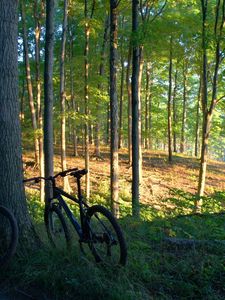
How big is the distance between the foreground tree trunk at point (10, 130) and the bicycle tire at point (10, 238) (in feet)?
0.62

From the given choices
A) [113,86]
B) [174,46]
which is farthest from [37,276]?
[174,46]

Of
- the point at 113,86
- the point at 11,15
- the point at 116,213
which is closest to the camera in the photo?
the point at 11,15

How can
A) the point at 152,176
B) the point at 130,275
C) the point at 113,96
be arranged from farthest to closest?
1. the point at 152,176
2. the point at 113,96
3. the point at 130,275

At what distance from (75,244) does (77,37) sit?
19.1 metres

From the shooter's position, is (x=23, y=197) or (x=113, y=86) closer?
(x=23, y=197)

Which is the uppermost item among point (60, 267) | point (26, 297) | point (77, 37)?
point (77, 37)

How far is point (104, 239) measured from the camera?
163 inches

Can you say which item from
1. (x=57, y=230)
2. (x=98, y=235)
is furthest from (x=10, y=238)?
(x=98, y=235)

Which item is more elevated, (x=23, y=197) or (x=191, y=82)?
(x=191, y=82)

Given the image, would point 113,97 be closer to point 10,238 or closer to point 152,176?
point 10,238

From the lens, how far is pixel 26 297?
3.82 meters

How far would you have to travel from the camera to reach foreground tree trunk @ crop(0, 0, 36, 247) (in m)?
4.75

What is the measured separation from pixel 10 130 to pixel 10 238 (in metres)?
1.51

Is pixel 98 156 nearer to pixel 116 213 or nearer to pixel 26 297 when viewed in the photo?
pixel 116 213
